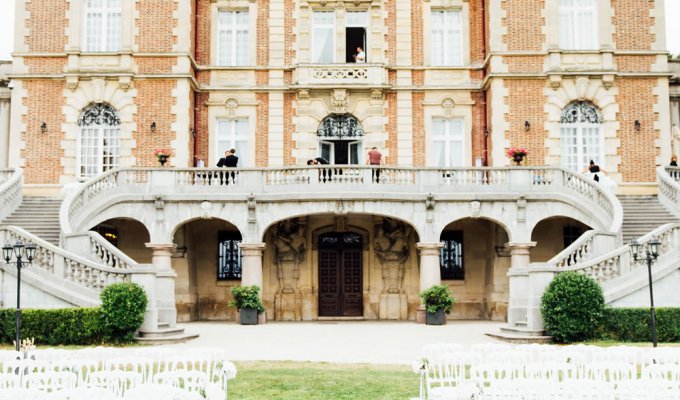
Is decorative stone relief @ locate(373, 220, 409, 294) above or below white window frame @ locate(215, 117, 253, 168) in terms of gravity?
below

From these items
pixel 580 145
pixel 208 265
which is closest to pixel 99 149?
pixel 208 265

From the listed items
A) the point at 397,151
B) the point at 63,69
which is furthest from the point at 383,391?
the point at 63,69

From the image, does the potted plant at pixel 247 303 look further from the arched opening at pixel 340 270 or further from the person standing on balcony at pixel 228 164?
the person standing on balcony at pixel 228 164

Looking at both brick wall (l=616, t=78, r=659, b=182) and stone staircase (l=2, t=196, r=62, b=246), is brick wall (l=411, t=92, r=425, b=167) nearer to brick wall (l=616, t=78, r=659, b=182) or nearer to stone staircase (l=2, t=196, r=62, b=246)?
brick wall (l=616, t=78, r=659, b=182)

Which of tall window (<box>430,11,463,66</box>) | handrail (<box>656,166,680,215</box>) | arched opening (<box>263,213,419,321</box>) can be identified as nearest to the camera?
handrail (<box>656,166,680,215</box>)

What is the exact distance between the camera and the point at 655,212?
26.2 metres

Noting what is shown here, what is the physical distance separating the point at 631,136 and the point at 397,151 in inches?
338

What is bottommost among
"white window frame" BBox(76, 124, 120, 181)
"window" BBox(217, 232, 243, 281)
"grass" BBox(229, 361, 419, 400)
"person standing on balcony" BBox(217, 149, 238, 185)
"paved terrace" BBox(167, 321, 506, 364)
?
"grass" BBox(229, 361, 419, 400)

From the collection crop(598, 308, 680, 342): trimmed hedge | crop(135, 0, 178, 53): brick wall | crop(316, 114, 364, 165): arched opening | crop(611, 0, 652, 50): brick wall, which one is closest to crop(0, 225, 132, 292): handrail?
crop(135, 0, 178, 53): brick wall

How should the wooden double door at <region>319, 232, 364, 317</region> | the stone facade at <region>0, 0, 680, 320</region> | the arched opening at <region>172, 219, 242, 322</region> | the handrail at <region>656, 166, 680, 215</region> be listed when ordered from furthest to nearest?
the wooden double door at <region>319, 232, 364, 317</region>, the stone facade at <region>0, 0, 680, 320</region>, the arched opening at <region>172, 219, 242, 322</region>, the handrail at <region>656, 166, 680, 215</region>

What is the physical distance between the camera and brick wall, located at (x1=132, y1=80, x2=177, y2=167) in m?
29.2

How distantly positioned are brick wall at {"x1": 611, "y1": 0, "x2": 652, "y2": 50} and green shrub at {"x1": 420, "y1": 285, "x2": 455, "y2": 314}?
12.1 m

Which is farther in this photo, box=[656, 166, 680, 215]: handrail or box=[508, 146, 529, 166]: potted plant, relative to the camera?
box=[508, 146, 529, 166]: potted plant

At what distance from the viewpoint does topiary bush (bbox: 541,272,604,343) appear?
18656 millimetres
